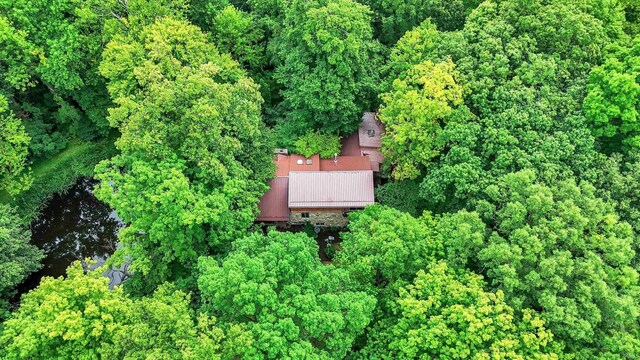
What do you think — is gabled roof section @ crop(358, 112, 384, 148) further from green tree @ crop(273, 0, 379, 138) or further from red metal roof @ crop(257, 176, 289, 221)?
red metal roof @ crop(257, 176, 289, 221)

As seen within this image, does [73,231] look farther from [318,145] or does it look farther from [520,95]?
[520,95]

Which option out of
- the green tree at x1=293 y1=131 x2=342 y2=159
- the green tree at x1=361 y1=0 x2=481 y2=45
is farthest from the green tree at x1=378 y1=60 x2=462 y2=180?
the green tree at x1=361 y1=0 x2=481 y2=45

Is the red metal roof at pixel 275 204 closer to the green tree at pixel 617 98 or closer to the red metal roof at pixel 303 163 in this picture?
the red metal roof at pixel 303 163

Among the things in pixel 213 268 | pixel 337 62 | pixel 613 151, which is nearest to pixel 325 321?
pixel 213 268

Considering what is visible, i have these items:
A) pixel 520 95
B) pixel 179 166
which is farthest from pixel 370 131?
pixel 179 166

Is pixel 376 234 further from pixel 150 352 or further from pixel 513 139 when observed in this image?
pixel 150 352

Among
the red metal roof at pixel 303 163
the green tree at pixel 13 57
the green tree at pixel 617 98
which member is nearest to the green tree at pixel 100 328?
the red metal roof at pixel 303 163
